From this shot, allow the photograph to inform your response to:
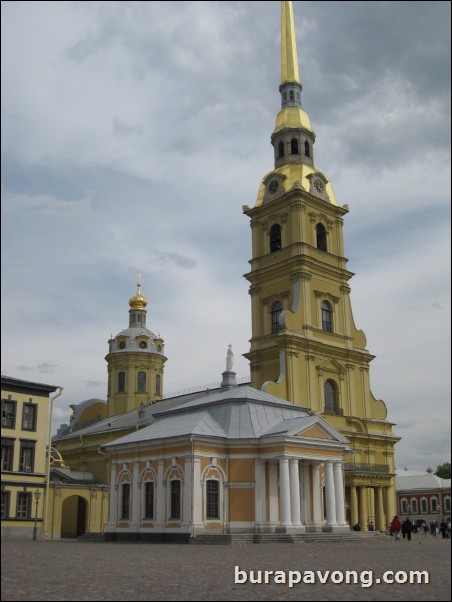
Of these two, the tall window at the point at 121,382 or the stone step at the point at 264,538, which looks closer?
the stone step at the point at 264,538

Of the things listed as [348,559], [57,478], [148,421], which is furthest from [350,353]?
[348,559]

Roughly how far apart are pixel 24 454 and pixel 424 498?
64.9 meters

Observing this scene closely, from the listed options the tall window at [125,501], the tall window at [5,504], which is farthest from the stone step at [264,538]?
the tall window at [5,504]

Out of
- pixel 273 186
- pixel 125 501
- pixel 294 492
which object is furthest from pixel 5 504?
pixel 273 186

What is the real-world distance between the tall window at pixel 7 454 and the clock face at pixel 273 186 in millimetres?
29598

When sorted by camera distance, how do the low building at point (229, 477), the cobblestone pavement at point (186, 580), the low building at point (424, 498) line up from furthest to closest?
1. the low building at point (424, 498)
2. the low building at point (229, 477)
3. the cobblestone pavement at point (186, 580)

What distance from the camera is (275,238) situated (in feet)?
191

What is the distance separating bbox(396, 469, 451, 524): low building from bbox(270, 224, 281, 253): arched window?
160 ft

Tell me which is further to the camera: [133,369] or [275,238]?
[133,369]

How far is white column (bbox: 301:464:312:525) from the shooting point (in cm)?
3859

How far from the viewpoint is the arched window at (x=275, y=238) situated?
57.8 meters

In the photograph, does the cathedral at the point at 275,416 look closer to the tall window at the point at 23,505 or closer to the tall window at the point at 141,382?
the tall window at the point at 141,382

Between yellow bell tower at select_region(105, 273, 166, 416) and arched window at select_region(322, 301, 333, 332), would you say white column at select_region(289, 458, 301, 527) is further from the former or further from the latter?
yellow bell tower at select_region(105, 273, 166, 416)

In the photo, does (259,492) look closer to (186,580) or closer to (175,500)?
(175,500)
